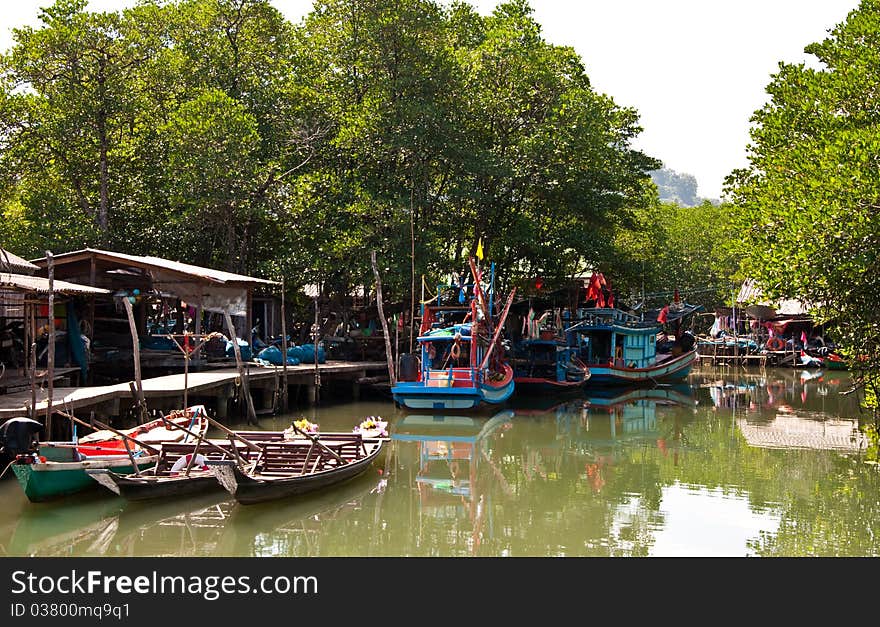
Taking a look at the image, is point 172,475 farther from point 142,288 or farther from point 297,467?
point 142,288

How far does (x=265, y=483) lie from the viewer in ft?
34.6

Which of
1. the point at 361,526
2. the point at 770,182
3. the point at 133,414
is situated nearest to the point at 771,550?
the point at 361,526

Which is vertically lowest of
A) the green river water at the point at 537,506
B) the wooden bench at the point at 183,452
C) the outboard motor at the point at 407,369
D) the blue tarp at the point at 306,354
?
the green river water at the point at 537,506

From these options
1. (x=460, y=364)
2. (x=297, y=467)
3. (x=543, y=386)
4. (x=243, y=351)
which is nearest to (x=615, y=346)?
(x=543, y=386)

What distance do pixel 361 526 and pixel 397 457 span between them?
15.8ft

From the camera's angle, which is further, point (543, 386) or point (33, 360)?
point (543, 386)

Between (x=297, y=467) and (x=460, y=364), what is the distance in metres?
10.0

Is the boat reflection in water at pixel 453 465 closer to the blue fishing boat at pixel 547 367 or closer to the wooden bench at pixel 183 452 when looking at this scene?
the wooden bench at pixel 183 452

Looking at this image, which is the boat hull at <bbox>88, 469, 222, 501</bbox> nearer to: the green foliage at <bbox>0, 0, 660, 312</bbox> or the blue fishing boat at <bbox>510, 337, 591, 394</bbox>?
the green foliage at <bbox>0, 0, 660, 312</bbox>

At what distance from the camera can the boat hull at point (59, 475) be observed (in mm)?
10289

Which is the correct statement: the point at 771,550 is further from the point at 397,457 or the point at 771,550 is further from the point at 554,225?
the point at 554,225

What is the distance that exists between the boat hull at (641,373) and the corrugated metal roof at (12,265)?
16952mm

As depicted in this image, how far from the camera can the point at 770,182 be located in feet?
52.3

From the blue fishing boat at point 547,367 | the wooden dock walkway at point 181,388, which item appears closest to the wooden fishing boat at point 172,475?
the wooden dock walkway at point 181,388
